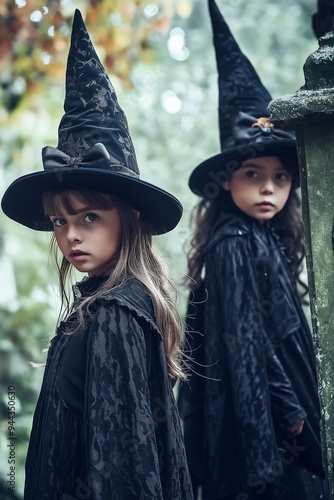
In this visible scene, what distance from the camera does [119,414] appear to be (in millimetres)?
2398

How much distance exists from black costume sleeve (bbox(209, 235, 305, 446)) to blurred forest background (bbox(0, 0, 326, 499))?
289mm

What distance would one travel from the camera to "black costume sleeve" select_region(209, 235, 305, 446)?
11.5 ft

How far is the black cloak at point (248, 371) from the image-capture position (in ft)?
11.5

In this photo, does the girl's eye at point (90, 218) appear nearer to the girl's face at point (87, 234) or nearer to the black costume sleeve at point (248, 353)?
the girl's face at point (87, 234)

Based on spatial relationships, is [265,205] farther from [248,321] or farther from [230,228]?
[248,321]

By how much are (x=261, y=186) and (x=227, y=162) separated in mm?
205

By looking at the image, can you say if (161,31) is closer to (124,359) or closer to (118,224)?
(118,224)

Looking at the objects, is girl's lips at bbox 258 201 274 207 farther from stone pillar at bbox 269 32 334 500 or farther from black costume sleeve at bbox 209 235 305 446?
stone pillar at bbox 269 32 334 500

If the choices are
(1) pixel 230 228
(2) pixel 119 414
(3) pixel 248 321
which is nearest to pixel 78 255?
(2) pixel 119 414

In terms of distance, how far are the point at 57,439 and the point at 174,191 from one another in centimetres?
632

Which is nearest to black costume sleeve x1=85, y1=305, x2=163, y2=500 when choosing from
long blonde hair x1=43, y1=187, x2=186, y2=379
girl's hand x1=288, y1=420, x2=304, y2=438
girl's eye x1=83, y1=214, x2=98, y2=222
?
long blonde hair x1=43, y1=187, x2=186, y2=379

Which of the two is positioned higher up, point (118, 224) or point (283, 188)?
point (283, 188)

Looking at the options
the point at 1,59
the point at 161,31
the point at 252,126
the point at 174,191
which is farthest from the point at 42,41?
the point at 174,191

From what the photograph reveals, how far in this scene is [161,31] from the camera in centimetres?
590
